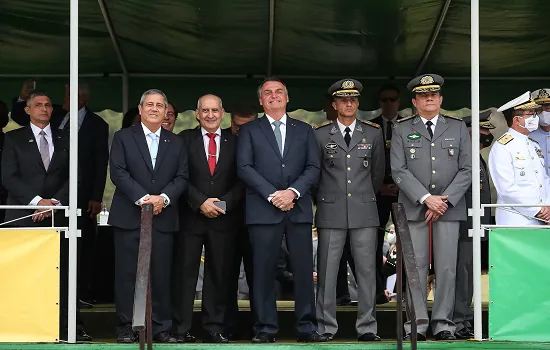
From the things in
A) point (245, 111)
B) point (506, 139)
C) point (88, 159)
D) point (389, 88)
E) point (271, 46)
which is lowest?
point (88, 159)

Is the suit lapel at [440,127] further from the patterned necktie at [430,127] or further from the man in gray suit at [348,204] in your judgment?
the man in gray suit at [348,204]

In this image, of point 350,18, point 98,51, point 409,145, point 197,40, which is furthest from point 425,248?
point 98,51

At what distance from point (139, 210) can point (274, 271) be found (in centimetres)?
107

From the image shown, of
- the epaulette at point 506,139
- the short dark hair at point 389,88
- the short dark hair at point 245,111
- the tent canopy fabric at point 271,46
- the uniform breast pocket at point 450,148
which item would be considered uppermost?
the tent canopy fabric at point 271,46

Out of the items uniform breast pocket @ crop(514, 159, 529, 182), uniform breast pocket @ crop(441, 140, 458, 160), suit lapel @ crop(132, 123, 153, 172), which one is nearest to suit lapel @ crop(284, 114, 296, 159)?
suit lapel @ crop(132, 123, 153, 172)

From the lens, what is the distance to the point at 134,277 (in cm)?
786

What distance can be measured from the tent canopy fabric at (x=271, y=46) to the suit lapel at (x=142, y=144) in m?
1.73

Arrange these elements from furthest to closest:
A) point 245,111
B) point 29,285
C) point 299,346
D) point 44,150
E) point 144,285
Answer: point 245,111 < point 44,150 < point 29,285 < point 299,346 < point 144,285

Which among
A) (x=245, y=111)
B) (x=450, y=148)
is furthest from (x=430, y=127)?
(x=245, y=111)

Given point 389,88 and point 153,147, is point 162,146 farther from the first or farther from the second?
point 389,88

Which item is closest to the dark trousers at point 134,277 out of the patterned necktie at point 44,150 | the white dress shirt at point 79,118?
the patterned necktie at point 44,150

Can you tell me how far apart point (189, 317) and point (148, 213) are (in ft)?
4.22

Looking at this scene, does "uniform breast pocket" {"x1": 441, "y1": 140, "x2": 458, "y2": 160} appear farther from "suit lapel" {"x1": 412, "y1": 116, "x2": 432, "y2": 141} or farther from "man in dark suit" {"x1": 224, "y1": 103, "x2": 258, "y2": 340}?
"man in dark suit" {"x1": 224, "y1": 103, "x2": 258, "y2": 340}

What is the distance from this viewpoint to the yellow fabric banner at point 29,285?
7.55 meters
